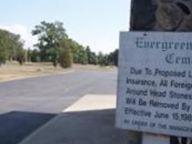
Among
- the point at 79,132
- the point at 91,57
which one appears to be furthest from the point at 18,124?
the point at 91,57

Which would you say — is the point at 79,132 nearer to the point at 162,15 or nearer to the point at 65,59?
the point at 162,15

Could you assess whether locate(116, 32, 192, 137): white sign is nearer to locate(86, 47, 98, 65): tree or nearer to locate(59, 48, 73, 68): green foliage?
locate(59, 48, 73, 68): green foliage

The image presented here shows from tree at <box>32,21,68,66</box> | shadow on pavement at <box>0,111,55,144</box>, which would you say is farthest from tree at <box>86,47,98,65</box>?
shadow on pavement at <box>0,111,55,144</box>

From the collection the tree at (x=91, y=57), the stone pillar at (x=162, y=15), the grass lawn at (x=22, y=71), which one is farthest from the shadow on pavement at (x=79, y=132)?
the tree at (x=91, y=57)

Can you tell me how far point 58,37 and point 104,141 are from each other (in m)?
111

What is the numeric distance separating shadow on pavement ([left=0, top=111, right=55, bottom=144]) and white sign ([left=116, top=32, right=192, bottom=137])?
27.3ft

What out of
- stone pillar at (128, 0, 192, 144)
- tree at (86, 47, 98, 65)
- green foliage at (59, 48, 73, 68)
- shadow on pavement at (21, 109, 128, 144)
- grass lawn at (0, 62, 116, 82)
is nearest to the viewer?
stone pillar at (128, 0, 192, 144)

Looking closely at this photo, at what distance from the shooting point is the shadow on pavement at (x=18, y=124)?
550 inches

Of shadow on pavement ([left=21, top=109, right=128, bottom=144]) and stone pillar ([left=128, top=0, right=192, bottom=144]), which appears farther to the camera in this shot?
shadow on pavement ([left=21, top=109, right=128, bottom=144])

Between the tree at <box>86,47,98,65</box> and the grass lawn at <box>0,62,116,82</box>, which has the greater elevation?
the grass lawn at <box>0,62,116,82</box>

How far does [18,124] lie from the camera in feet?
54.6

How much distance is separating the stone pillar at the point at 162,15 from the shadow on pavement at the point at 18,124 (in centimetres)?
831

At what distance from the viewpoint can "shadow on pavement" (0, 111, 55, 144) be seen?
14.0 meters

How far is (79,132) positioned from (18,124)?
316cm
